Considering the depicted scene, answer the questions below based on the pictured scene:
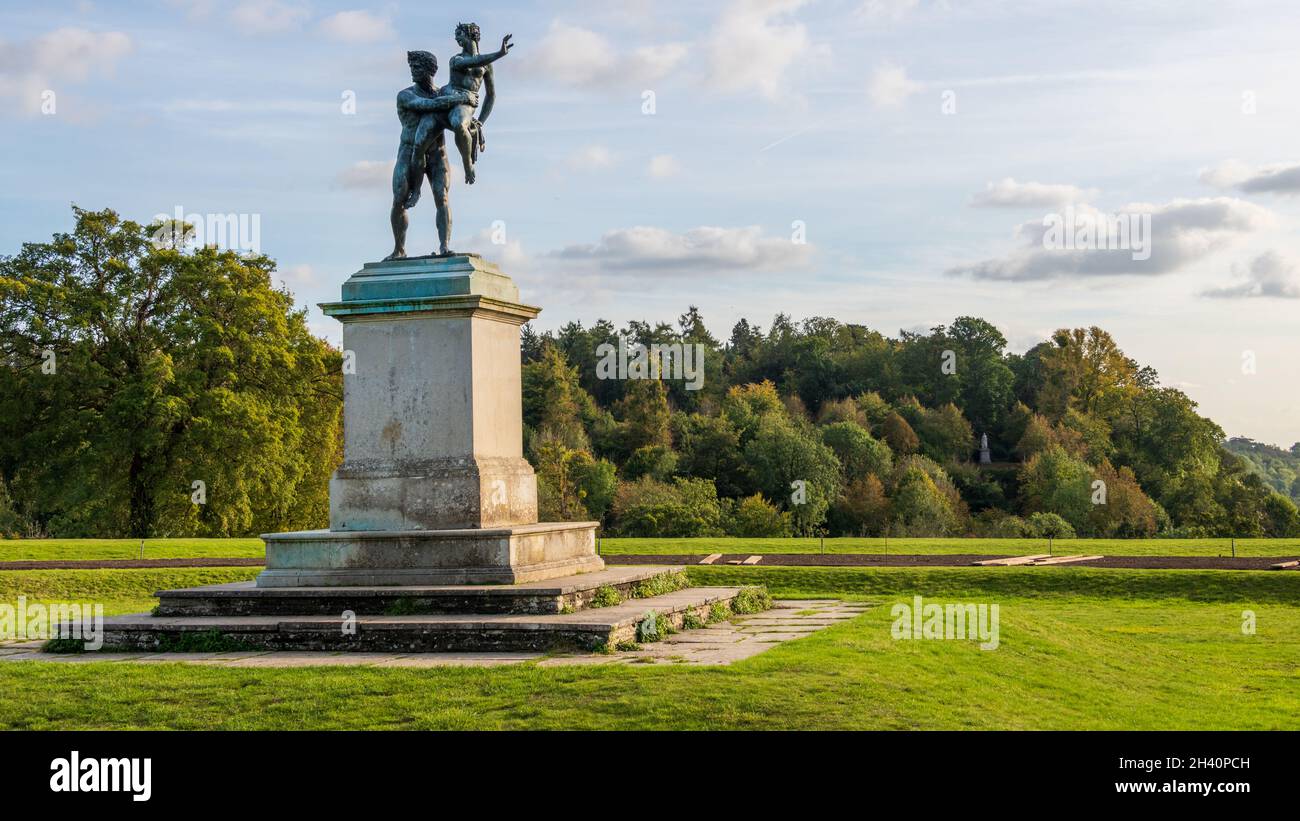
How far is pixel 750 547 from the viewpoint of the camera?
27.9 m

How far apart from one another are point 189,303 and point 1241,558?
28.8m

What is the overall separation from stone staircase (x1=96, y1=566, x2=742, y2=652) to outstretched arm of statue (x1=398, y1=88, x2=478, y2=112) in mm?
5021

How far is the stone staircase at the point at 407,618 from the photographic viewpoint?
10.2 m

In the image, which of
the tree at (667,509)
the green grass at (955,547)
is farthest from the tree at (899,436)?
the green grass at (955,547)

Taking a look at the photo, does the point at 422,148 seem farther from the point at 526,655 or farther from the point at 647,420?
the point at 647,420

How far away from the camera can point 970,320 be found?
250ft

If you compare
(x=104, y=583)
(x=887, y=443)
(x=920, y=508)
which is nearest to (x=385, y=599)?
(x=104, y=583)

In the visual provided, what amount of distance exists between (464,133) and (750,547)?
16029mm

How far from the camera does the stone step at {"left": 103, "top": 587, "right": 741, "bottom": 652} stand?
1007cm

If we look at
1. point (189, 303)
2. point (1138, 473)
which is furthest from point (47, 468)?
point (1138, 473)

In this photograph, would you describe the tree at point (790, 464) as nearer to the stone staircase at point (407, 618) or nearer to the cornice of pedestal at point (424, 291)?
the cornice of pedestal at point (424, 291)

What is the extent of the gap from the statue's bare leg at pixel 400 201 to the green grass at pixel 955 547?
12.4m

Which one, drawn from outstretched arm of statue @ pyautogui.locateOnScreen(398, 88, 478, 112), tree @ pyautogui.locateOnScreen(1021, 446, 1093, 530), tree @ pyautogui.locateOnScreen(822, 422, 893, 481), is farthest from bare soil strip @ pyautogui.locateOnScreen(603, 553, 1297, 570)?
tree @ pyautogui.locateOnScreen(822, 422, 893, 481)

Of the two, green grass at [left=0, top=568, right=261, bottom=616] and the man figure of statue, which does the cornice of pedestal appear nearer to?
the man figure of statue
